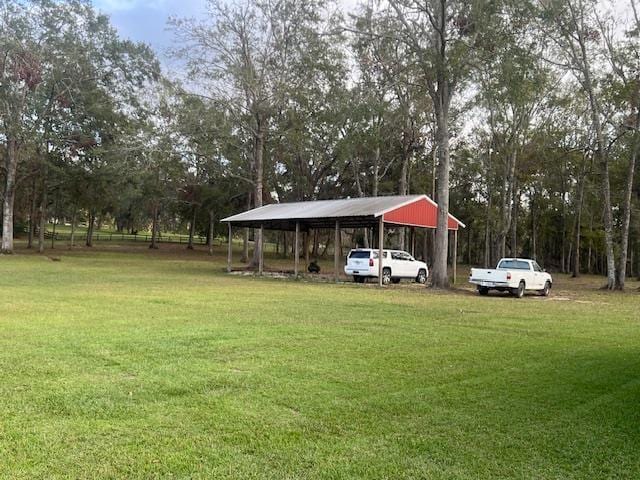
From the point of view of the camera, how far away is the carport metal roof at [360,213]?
23.6 m

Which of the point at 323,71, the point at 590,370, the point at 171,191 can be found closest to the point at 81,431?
the point at 590,370

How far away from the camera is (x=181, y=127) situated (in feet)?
107

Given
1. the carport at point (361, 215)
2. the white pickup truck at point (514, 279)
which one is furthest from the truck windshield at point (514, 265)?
the carport at point (361, 215)

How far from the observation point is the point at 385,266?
2502 centimetres

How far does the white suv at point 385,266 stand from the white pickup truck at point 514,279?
5.02 metres

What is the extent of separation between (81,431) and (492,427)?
3257mm

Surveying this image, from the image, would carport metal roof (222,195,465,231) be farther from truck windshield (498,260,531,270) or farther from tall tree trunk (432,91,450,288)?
truck windshield (498,260,531,270)

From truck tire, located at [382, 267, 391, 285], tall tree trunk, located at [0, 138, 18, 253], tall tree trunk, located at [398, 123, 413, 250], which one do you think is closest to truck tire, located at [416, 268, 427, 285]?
truck tire, located at [382, 267, 391, 285]

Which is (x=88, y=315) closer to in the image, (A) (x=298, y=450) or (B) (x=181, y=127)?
(A) (x=298, y=450)

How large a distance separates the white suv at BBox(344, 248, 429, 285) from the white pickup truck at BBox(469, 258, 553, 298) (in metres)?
5.02

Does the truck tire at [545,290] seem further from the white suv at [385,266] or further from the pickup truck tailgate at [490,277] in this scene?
the white suv at [385,266]

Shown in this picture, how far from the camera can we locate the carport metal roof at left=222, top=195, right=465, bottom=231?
23.6 m

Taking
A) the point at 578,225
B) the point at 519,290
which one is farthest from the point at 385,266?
the point at 578,225

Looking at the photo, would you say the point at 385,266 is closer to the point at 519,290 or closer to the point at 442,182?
the point at 442,182
